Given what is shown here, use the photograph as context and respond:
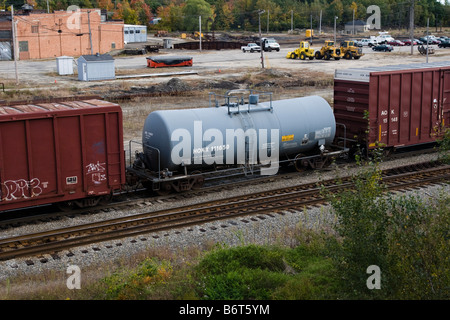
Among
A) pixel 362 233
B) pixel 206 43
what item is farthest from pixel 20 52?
pixel 362 233

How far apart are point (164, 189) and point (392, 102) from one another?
33.5ft

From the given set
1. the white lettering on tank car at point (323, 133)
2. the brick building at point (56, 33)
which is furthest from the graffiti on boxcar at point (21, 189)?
the brick building at point (56, 33)

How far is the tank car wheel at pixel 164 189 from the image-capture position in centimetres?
1816

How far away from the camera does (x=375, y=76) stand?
21328 millimetres

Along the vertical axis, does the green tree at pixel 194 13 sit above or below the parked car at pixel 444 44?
above

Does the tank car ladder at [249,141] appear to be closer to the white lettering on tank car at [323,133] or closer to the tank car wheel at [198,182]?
the tank car wheel at [198,182]

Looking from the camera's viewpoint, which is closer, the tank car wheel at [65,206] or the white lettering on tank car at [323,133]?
the tank car wheel at [65,206]

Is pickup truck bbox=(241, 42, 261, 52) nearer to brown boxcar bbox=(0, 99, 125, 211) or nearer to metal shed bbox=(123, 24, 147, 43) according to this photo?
metal shed bbox=(123, 24, 147, 43)

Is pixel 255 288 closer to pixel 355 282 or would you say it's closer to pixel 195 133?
pixel 355 282

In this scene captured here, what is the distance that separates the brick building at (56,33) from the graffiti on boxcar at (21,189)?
213 feet

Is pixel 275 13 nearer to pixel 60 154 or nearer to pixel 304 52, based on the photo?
pixel 304 52

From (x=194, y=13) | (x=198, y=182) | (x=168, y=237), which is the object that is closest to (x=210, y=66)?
(x=198, y=182)

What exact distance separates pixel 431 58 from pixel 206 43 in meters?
39.0

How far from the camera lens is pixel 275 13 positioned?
473 feet
